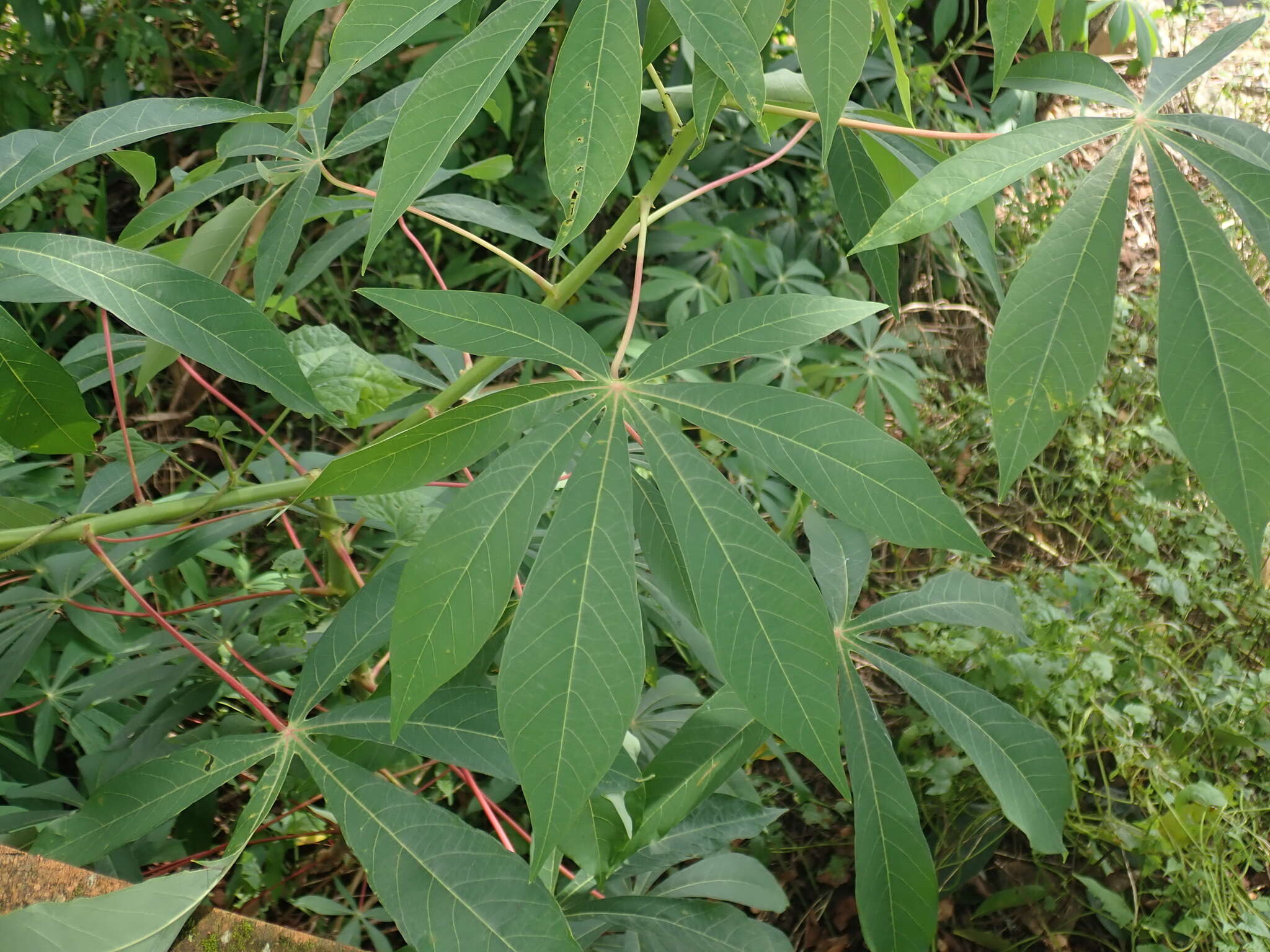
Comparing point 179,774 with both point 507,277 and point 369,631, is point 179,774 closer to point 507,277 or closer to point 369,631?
point 369,631

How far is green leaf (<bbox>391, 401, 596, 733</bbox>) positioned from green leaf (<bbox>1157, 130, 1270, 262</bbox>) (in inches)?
16.1

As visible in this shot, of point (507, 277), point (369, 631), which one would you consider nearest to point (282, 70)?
point (507, 277)

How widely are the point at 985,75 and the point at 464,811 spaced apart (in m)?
2.36

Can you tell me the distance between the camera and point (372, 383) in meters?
0.73

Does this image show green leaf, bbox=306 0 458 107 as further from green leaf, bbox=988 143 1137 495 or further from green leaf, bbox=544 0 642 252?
green leaf, bbox=988 143 1137 495

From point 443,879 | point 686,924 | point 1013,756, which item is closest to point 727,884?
point 686,924

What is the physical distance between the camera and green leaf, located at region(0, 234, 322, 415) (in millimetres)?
Result: 527

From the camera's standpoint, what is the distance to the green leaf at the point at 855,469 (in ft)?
1.62

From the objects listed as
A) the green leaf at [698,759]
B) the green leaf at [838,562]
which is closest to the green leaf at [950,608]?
the green leaf at [838,562]

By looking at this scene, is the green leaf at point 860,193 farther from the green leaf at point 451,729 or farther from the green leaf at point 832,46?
the green leaf at point 451,729

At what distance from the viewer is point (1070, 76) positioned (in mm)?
570

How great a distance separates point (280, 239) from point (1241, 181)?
25.1 inches

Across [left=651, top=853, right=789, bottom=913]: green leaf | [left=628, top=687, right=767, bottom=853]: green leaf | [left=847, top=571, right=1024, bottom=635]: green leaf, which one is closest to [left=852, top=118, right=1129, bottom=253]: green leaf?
[left=628, top=687, right=767, bottom=853]: green leaf

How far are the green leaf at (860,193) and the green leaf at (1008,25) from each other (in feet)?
0.59
